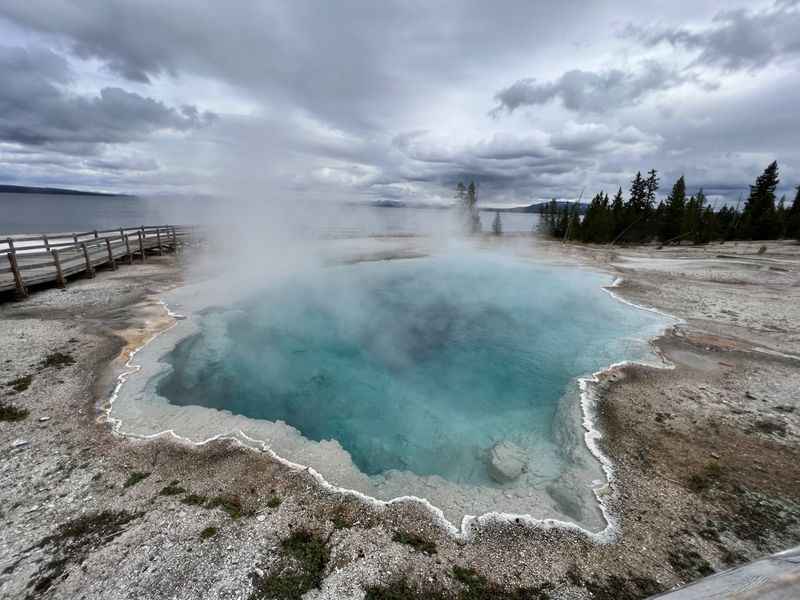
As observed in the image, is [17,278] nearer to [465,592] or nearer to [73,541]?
Answer: [73,541]

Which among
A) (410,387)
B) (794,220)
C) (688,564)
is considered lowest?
(410,387)

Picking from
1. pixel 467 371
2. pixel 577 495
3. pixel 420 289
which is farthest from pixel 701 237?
pixel 577 495

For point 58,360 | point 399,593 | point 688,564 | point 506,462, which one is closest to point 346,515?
point 399,593

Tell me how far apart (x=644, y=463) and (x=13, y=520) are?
27.6 feet

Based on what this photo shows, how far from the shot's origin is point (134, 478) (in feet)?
16.0

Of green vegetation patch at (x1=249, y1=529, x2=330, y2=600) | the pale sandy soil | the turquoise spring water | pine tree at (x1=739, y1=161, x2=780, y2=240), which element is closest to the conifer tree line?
pine tree at (x1=739, y1=161, x2=780, y2=240)

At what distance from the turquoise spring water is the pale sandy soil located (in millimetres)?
1374

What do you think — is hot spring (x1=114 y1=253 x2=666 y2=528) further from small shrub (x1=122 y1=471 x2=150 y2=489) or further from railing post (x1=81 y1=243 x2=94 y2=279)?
railing post (x1=81 y1=243 x2=94 y2=279)

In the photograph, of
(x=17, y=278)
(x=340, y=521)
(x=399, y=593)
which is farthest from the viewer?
(x=17, y=278)

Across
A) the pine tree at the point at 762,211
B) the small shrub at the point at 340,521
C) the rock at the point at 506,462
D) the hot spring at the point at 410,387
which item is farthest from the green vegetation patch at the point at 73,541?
the pine tree at the point at 762,211

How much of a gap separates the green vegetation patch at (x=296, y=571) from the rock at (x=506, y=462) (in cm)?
282

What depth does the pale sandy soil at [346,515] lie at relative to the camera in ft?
11.9

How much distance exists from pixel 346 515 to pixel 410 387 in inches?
170

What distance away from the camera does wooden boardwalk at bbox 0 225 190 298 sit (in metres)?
12.5
